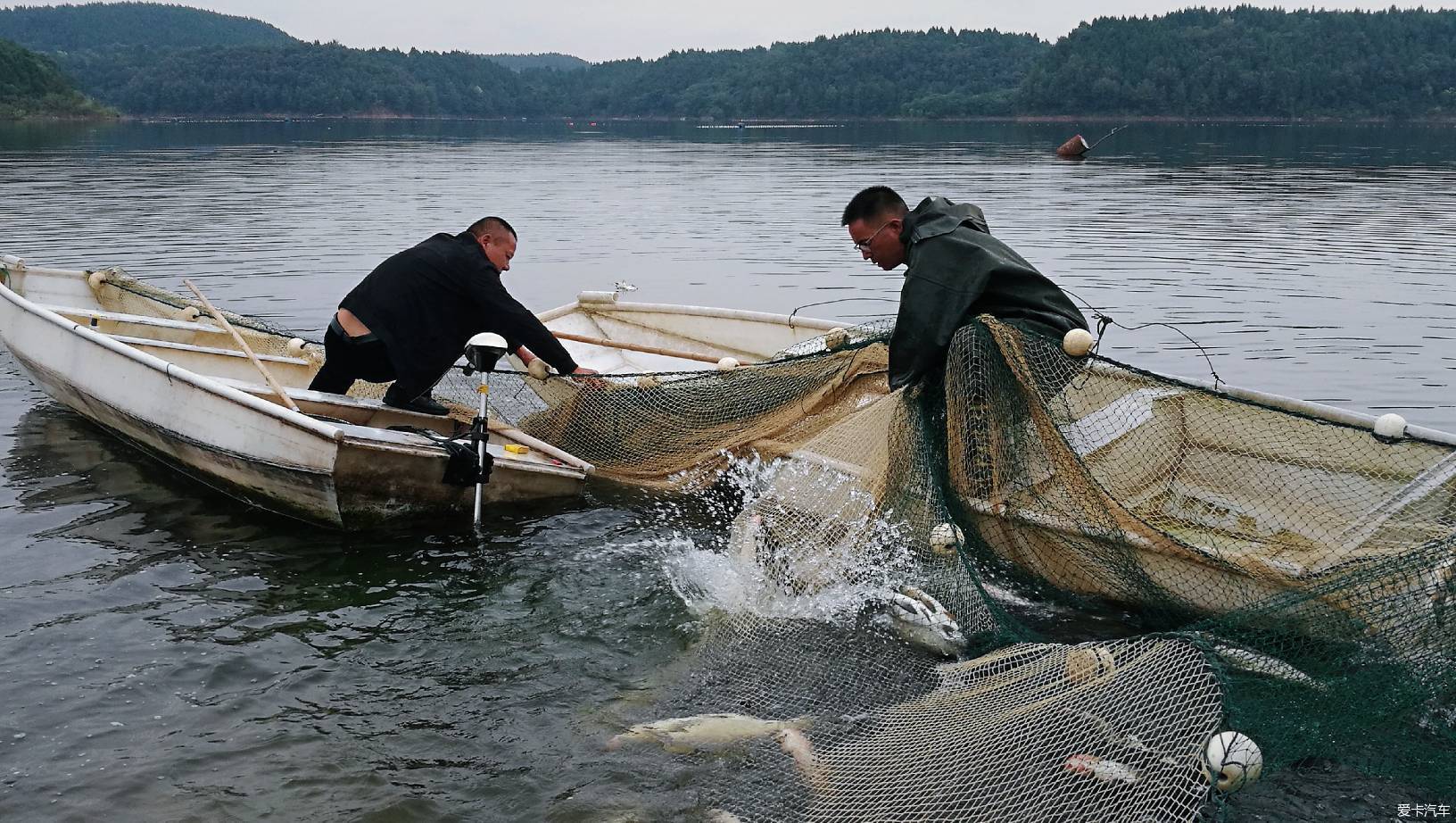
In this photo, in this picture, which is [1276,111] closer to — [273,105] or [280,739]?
[273,105]

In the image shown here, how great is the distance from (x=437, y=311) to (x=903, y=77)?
431 feet

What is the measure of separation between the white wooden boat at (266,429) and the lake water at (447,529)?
9.8 inches

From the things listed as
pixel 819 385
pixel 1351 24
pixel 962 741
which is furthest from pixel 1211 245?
pixel 1351 24

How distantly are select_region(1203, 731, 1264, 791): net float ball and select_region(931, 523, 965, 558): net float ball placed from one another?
215cm

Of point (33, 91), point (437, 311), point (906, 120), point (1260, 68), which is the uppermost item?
point (1260, 68)

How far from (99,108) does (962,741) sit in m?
106

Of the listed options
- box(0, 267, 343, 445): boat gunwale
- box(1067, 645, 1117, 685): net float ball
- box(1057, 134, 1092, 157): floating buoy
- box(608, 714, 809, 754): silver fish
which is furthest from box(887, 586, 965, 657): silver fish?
box(1057, 134, 1092, 157): floating buoy

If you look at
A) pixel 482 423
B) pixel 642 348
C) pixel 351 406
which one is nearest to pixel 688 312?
pixel 642 348

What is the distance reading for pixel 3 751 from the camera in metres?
5.27

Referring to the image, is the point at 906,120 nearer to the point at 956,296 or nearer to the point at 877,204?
the point at 877,204

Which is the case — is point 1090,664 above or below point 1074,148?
below

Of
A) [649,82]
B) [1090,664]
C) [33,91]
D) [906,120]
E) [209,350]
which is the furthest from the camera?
[649,82]

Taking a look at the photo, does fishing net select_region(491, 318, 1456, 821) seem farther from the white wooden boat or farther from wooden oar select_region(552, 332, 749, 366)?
wooden oar select_region(552, 332, 749, 366)

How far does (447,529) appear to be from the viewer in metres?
7.98
